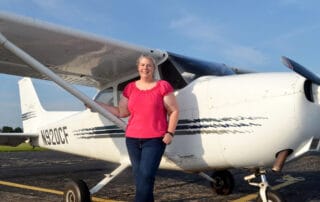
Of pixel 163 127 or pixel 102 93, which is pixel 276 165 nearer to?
pixel 163 127

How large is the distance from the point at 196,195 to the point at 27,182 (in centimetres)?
362

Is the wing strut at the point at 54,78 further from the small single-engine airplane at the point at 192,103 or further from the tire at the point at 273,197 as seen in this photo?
the tire at the point at 273,197

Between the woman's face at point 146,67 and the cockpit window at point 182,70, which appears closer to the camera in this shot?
the woman's face at point 146,67

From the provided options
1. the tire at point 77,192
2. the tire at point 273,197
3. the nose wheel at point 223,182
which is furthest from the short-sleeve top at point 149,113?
the nose wheel at point 223,182

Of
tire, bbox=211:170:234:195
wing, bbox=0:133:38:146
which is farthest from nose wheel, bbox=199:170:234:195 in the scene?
wing, bbox=0:133:38:146

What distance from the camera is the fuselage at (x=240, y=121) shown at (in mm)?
3639

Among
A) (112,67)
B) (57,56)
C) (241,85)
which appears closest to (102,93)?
(112,67)

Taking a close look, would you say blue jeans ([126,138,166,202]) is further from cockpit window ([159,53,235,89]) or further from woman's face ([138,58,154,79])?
cockpit window ([159,53,235,89])

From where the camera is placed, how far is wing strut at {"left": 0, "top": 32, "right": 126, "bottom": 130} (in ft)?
15.0

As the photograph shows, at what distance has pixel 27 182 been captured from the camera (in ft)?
25.4

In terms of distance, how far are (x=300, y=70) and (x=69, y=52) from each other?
2959 millimetres

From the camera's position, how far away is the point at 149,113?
3.67 m

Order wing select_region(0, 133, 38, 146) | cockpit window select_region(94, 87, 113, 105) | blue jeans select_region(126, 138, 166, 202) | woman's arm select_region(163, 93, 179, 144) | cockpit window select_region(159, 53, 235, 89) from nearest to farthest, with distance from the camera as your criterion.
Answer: blue jeans select_region(126, 138, 166, 202)
woman's arm select_region(163, 93, 179, 144)
cockpit window select_region(159, 53, 235, 89)
cockpit window select_region(94, 87, 113, 105)
wing select_region(0, 133, 38, 146)

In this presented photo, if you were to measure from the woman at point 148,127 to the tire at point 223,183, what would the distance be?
8.04ft
